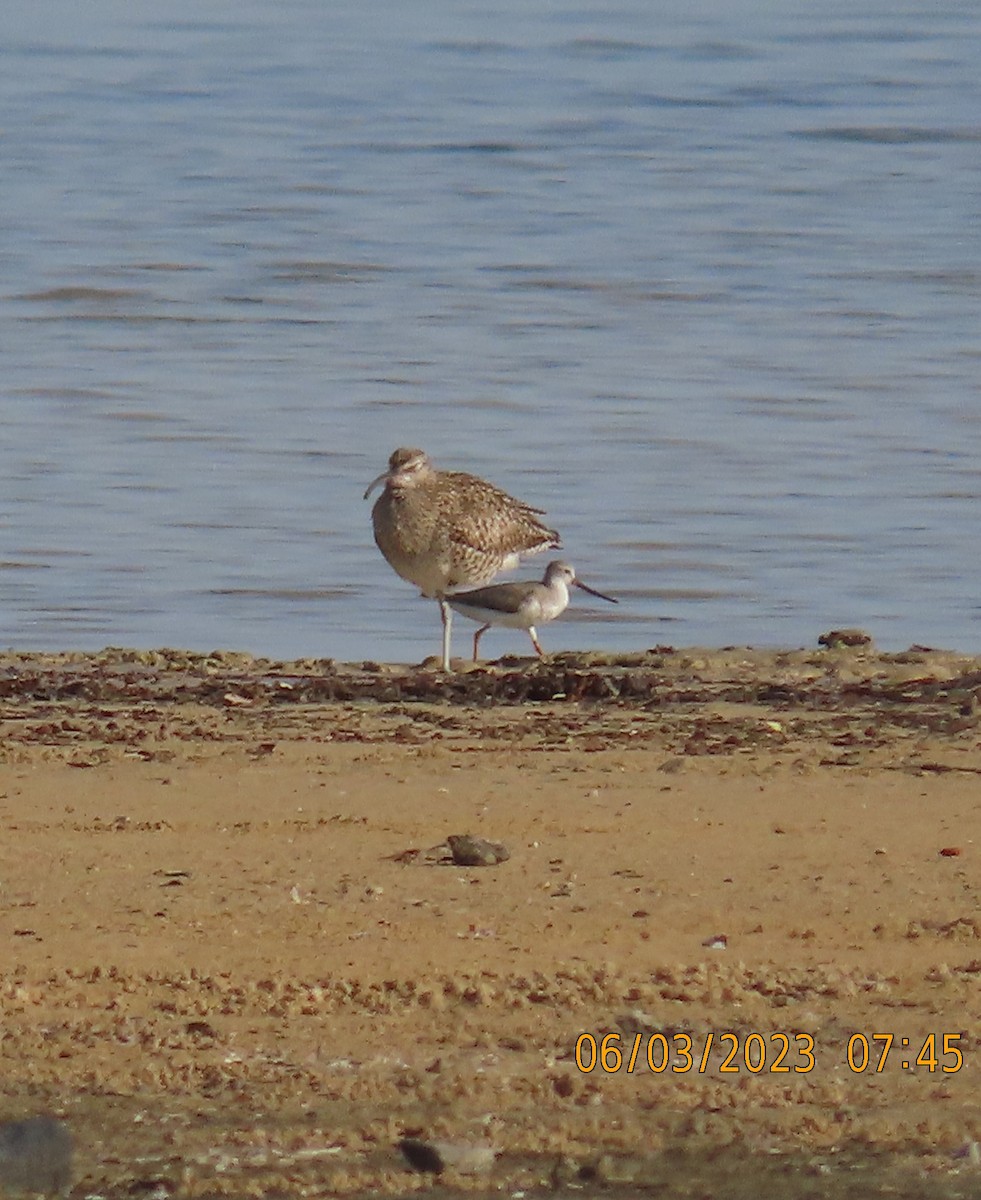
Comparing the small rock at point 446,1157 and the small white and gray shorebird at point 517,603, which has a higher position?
the small rock at point 446,1157

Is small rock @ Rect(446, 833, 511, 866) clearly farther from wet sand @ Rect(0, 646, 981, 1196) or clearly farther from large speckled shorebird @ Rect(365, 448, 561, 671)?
large speckled shorebird @ Rect(365, 448, 561, 671)

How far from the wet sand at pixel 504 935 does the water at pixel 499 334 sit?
9.08ft

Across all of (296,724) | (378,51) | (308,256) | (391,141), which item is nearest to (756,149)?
(391,141)

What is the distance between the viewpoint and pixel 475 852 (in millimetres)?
6184

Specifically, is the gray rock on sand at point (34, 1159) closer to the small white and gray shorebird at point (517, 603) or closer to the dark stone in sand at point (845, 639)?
the small white and gray shorebird at point (517, 603)

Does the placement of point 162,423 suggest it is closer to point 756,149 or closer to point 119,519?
point 119,519

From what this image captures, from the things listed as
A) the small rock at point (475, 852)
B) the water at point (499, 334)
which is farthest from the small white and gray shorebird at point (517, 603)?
the small rock at point (475, 852)

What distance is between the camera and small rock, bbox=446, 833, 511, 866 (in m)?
6.18

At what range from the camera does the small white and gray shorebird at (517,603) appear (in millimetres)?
9664

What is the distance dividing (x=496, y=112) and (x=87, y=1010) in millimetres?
24314

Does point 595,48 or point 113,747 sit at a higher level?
point 595,48

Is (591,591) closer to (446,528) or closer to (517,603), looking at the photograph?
(446,528)

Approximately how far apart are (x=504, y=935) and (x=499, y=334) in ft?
38.4

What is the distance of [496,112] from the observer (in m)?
28.6
